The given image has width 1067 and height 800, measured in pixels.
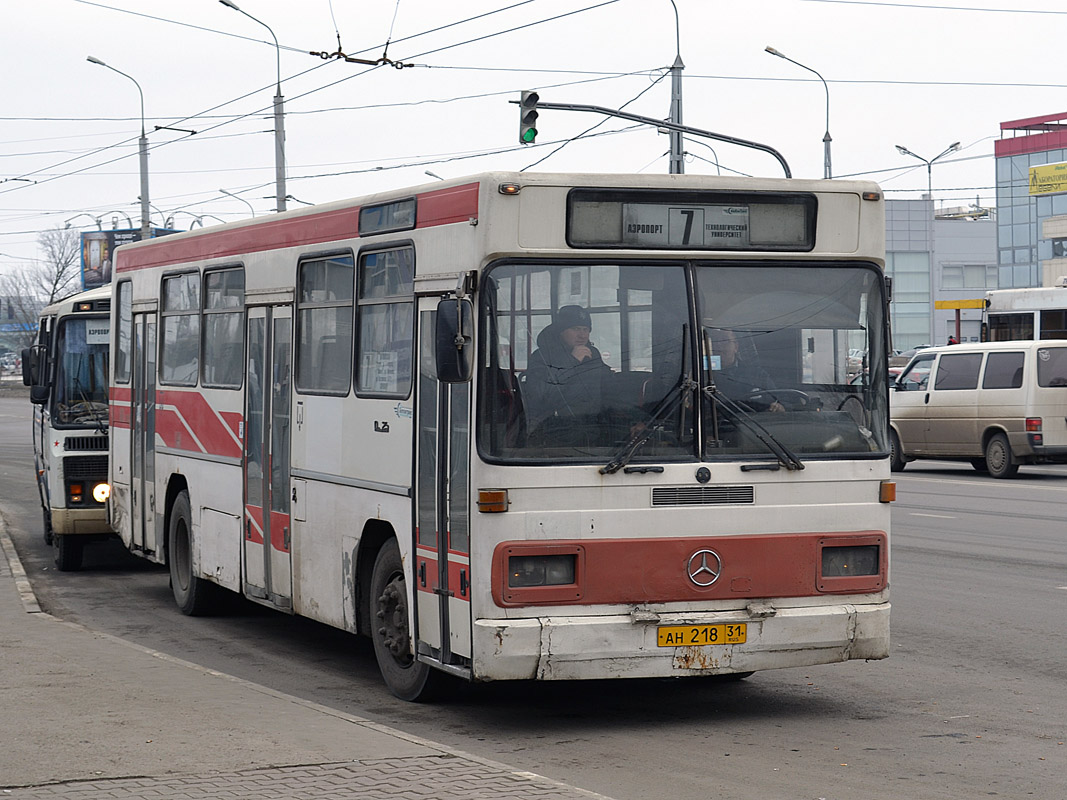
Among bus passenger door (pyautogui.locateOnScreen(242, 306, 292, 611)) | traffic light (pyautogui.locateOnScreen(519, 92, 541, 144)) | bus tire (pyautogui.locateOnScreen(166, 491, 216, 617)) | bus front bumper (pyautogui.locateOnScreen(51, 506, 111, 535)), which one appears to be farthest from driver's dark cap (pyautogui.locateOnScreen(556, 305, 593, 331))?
traffic light (pyautogui.locateOnScreen(519, 92, 541, 144))

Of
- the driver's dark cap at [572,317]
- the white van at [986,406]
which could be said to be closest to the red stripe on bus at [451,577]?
the driver's dark cap at [572,317]

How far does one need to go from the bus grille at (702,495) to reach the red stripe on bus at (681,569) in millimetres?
184

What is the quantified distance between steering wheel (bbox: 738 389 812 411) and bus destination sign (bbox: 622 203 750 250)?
2.51 ft

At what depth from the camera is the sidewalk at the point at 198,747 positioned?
646 cm

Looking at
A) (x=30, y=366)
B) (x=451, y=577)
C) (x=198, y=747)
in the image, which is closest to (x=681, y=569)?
(x=451, y=577)

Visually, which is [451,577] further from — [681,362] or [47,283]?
[47,283]

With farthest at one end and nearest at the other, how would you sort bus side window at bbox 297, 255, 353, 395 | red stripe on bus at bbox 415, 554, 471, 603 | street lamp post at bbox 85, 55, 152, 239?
street lamp post at bbox 85, 55, 152, 239
bus side window at bbox 297, 255, 353, 395
red stripe on bus at bbox 415, 554, 471, 603

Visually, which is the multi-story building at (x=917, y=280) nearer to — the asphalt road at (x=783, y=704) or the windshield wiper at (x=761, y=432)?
the asphalt road at (x=783, y=704)

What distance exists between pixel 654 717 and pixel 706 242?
2545 millimetres

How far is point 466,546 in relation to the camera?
8.17 meters

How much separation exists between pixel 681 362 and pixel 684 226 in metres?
0.71

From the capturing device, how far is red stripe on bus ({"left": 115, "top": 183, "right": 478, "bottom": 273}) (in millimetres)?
8461

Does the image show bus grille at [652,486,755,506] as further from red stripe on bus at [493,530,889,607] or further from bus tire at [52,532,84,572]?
bus tire at [52,532,84,572]

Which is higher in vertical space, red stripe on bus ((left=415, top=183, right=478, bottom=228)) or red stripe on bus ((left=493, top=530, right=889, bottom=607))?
red stripe on bus ((left=415, top=183, right=478, bottom=228))
